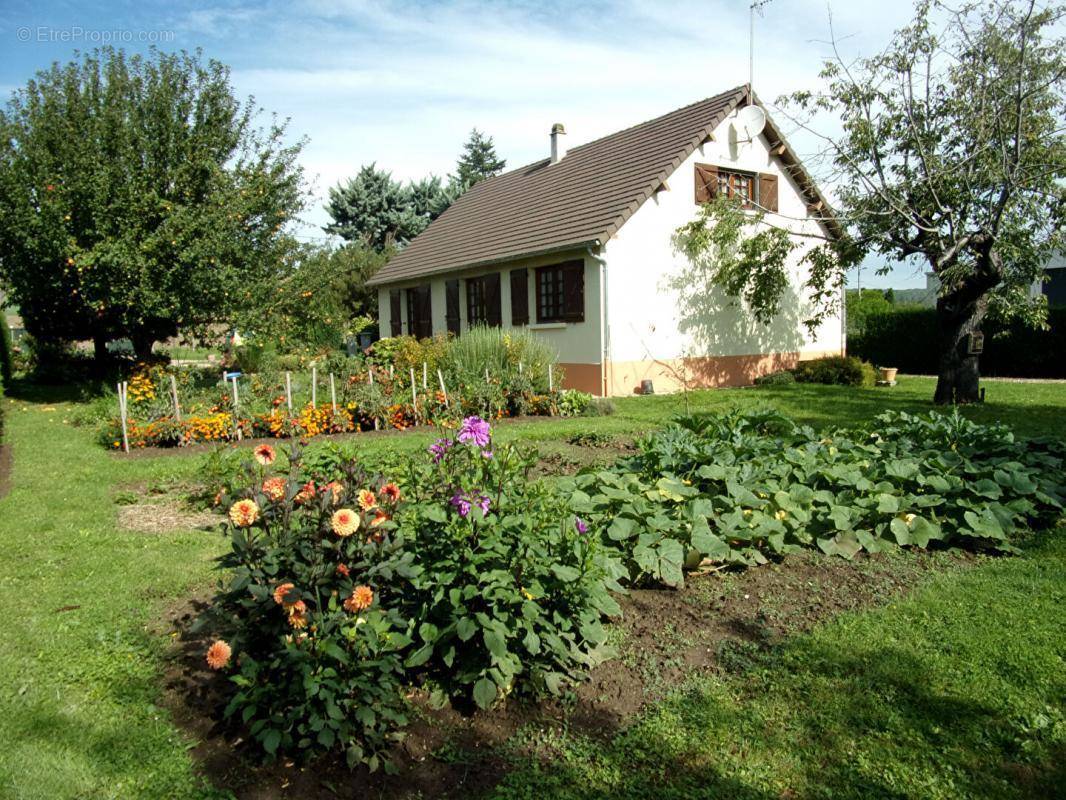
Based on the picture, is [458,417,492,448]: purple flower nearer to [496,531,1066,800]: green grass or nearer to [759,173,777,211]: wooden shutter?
[496,531,1066,800]: green grass

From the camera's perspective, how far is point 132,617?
379cm

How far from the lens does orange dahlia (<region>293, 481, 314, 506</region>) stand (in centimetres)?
272

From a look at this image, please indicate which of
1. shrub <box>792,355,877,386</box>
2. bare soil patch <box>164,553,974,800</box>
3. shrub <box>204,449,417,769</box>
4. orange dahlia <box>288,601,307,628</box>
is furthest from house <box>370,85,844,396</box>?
orange dahlia <box>288,601,307,628</box>

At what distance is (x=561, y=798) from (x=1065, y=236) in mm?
12964

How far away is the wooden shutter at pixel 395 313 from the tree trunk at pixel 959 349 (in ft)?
50.5

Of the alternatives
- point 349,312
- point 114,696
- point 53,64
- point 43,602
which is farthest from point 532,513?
point 349,312

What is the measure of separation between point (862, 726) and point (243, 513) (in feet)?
7.82

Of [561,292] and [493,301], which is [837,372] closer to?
[561,292]

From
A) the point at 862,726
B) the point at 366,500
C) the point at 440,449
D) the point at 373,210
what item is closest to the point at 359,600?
the point at 366,500

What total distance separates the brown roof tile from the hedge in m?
8.46

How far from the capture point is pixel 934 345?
2097 centimetres

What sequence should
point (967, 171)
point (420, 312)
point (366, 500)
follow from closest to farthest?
point (366, 500) < point (967, 171) < point (420, 312)

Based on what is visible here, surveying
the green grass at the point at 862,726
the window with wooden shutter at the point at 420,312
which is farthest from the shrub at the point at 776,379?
the green grass at the point at 862,726

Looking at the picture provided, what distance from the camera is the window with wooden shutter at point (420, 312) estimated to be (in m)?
21.2
